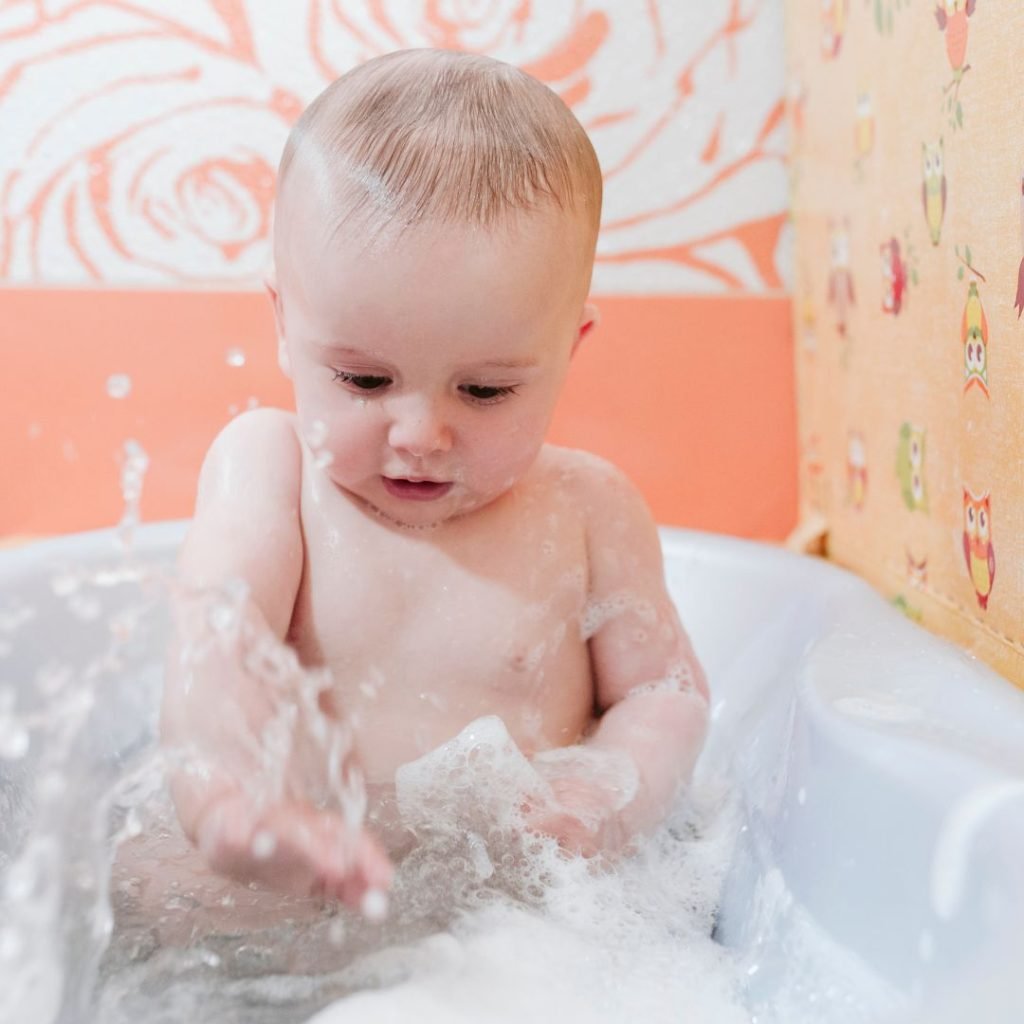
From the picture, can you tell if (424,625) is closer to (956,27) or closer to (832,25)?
(956,27)

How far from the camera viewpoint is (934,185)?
1.12 meters

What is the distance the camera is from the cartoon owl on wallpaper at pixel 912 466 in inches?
48.3

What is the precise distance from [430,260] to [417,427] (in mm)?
113

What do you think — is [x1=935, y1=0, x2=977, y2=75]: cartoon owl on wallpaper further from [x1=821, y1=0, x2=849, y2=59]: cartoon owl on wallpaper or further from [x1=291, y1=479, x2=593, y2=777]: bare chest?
[x1=291, y1=479, x2=593, y2=777]: bare chest

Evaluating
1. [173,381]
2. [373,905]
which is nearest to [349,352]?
[373,905]

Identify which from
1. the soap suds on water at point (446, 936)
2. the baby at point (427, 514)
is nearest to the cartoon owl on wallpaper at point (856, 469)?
the baby at point (427, 514)

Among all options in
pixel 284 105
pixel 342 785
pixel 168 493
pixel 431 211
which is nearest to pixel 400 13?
pixel 284 105

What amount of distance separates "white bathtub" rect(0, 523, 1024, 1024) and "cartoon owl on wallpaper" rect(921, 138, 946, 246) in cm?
35

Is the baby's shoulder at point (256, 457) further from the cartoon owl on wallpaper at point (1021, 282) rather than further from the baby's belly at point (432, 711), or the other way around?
the cartoon owl on wallpaper at point (1021, 282)

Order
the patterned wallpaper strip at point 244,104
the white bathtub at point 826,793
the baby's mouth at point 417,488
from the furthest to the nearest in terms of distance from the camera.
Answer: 1. the patterned wallpaper strip at point 244,104
2. the baby's mouth at point 417,488
3. the white bathtub at point 826,793

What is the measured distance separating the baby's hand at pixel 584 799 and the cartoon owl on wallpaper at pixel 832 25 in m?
0.91

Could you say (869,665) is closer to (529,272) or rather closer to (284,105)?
(529,272)

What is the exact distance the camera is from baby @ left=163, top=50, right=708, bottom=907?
0.81m

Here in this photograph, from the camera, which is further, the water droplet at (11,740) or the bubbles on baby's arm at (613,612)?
the bubbles on baby's arm at (613,612)
